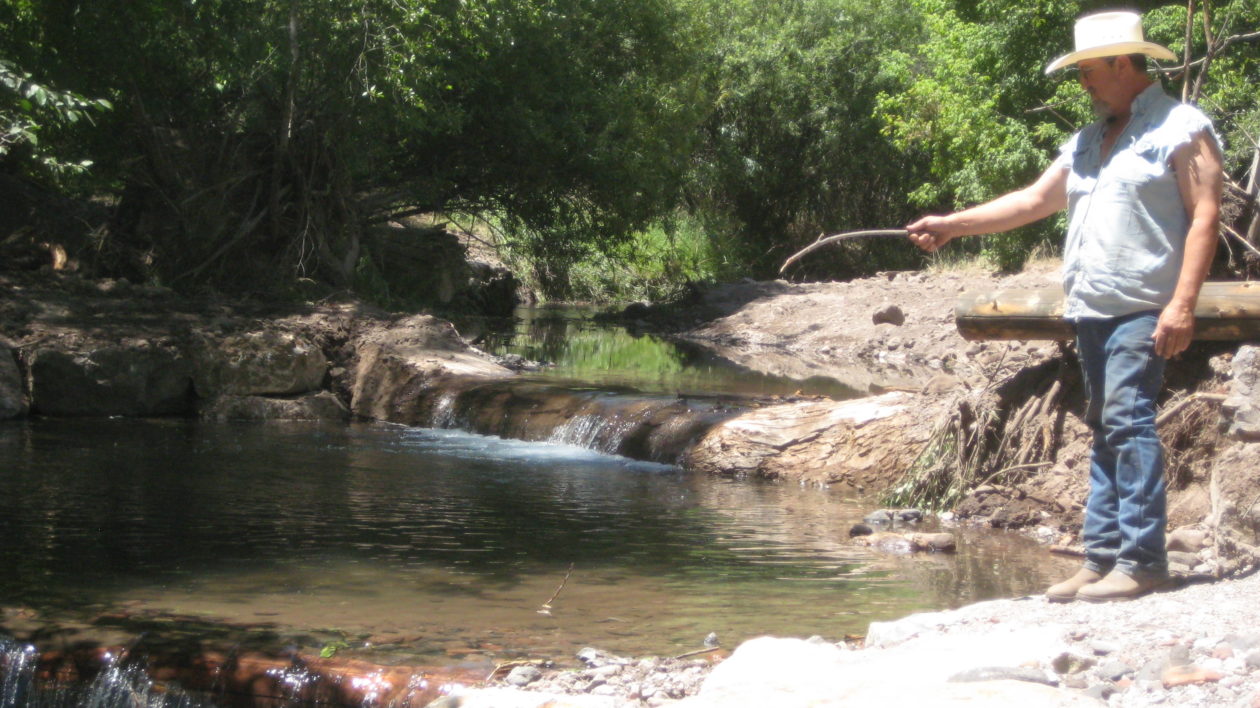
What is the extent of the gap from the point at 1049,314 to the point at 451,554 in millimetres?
3471

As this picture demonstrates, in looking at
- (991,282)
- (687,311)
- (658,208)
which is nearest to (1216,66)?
(991,282)

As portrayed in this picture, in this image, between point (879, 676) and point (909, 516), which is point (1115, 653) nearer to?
point (879, 676)

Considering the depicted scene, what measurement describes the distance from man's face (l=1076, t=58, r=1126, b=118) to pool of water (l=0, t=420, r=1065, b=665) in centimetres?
233

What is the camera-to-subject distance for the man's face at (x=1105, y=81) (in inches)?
176

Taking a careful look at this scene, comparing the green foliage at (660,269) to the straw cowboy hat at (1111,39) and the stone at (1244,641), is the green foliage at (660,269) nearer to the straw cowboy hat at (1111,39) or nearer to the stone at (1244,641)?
→ the straw cowboy hat at (1111,39)

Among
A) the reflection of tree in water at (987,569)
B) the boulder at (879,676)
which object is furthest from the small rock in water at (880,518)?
the boulder at (879,676)

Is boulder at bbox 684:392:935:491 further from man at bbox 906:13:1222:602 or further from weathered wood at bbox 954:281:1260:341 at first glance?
man at bbox 906:13:1222:602

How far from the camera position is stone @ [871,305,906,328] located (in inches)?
880

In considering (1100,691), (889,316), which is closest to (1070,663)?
(1100,691)

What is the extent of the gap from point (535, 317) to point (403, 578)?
71.3 feet

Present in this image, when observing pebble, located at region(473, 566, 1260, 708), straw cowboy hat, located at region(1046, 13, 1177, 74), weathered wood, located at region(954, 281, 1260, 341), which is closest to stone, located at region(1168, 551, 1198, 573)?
pebble, located at region(473, 566, 1260, 708)

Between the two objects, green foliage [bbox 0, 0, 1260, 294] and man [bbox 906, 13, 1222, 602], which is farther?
green foliage [bbox 0, 0, 1260, 294]

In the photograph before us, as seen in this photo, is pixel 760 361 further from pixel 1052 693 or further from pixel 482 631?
pixel 1052 693

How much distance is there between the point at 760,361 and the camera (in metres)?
19.7
